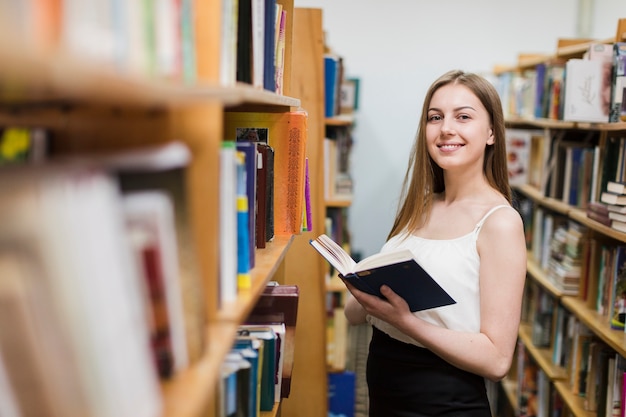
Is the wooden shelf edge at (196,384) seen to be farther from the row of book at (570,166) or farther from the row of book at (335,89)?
the row of book at (335,89)

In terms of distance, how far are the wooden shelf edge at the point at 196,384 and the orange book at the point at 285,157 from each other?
29.7 inches

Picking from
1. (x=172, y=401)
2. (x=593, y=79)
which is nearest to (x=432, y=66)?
(x=593, y=79)

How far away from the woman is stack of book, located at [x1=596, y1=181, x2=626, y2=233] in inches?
22.6

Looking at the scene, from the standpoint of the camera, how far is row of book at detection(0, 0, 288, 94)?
62cm

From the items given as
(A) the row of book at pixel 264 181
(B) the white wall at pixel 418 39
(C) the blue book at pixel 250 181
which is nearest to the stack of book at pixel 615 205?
(A) the row of book at pixel 264 181

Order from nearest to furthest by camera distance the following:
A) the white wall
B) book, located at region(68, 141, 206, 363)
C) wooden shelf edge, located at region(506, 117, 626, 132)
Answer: book, located at region(68, 141, 206, 363)
wooden shelf edge, located at region(506, 117, 626, 132)
the white wall

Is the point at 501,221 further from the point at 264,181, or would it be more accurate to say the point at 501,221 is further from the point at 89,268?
the point at 89,268

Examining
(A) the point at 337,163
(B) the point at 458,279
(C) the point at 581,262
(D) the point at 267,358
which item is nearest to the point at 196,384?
(D) the point at 267,358

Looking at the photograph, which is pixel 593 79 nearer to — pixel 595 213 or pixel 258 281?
pixel 595 213

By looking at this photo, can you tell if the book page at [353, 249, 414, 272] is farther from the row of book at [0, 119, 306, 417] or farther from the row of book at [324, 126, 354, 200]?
the row of book at [324, 126, 354, 200]

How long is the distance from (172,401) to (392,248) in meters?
1.25

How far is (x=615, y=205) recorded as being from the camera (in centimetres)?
229

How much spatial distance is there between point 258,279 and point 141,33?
0.55 metres

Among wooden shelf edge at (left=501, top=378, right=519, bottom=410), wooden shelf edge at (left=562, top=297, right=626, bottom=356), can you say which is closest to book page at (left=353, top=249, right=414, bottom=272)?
wooden shelf edge at (left=562, top=297, right=626, bottom=356)
